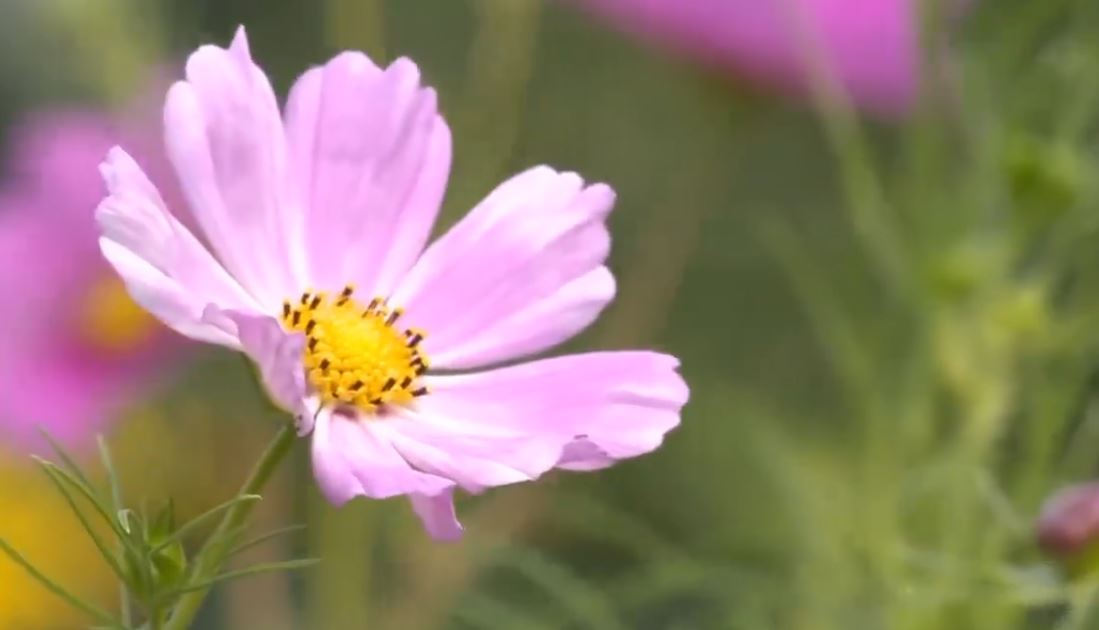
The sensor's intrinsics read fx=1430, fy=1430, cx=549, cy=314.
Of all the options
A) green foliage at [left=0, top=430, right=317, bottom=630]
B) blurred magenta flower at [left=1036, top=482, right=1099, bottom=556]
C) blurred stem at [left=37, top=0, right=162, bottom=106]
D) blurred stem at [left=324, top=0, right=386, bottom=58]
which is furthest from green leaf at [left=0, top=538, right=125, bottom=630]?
blurred stem at [left=37, top=0, right=162, bottom=106]

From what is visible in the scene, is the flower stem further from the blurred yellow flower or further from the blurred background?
the blurred yellow flower

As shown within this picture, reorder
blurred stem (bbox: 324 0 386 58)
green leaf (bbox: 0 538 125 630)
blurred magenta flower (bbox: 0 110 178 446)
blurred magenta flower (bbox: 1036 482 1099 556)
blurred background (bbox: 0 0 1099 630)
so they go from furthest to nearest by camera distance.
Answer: blurred magenta flower (bbox: 0 110 178 446) → blurred stem (bbox: 324 0 386 58) → blurred background (bbox: 0 0 1099 630) → blurred magenta flower (bbox: 1036 482 1099 556) → green leaf (bbox: 0 538 125 630)

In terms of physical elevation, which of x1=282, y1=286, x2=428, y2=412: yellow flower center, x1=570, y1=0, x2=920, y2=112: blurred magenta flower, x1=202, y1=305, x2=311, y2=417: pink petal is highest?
x1=570, y1=0, x2=920, y2=112: blurred magenta flower

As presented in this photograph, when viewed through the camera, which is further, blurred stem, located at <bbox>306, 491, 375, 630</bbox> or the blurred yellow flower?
the blurred yellow flower

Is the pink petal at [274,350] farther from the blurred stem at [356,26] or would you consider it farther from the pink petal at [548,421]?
the blurred stem at [356,26]

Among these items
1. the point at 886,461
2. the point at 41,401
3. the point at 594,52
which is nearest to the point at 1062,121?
the point at 886,461

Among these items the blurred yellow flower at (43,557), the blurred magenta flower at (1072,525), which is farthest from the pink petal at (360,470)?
the blurred yellow flower at (43,557)

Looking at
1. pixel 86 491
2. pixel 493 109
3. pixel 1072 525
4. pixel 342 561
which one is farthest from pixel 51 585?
pixel 493 109
